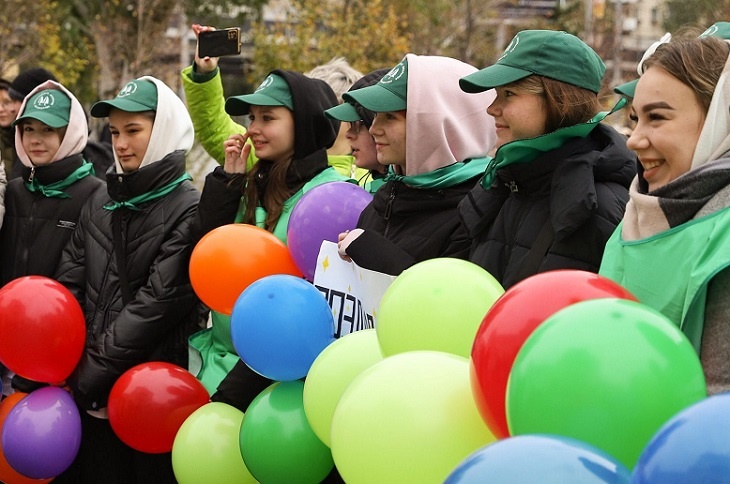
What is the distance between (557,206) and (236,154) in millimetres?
2080

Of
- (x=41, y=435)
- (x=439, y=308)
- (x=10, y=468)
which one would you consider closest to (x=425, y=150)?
(x=439, y=308)

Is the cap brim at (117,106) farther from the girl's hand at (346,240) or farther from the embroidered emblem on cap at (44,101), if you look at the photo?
the girl's hand at (346,240)

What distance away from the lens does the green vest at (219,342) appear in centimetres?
463

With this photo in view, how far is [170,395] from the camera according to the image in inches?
176

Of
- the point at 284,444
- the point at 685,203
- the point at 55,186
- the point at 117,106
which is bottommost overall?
the point at 284,444

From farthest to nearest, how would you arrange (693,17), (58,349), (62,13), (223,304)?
(693,17) < (62,13) < (58,349) < (223,304)

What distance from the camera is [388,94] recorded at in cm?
397

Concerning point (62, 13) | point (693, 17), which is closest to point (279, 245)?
point (62, 13)

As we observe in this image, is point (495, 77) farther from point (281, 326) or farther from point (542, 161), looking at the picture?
point (281, 326)

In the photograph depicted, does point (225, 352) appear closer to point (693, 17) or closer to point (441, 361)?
point (441, 361)

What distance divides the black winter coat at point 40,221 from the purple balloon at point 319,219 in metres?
1.80

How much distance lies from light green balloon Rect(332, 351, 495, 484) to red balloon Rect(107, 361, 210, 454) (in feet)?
7.48

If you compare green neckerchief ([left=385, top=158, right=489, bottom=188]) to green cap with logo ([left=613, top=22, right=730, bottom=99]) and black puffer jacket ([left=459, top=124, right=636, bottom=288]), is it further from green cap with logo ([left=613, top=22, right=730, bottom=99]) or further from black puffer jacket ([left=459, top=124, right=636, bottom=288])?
green cap with logo ([left=613, top=22, right=730, bottom=99])

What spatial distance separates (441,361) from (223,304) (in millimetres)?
2044
